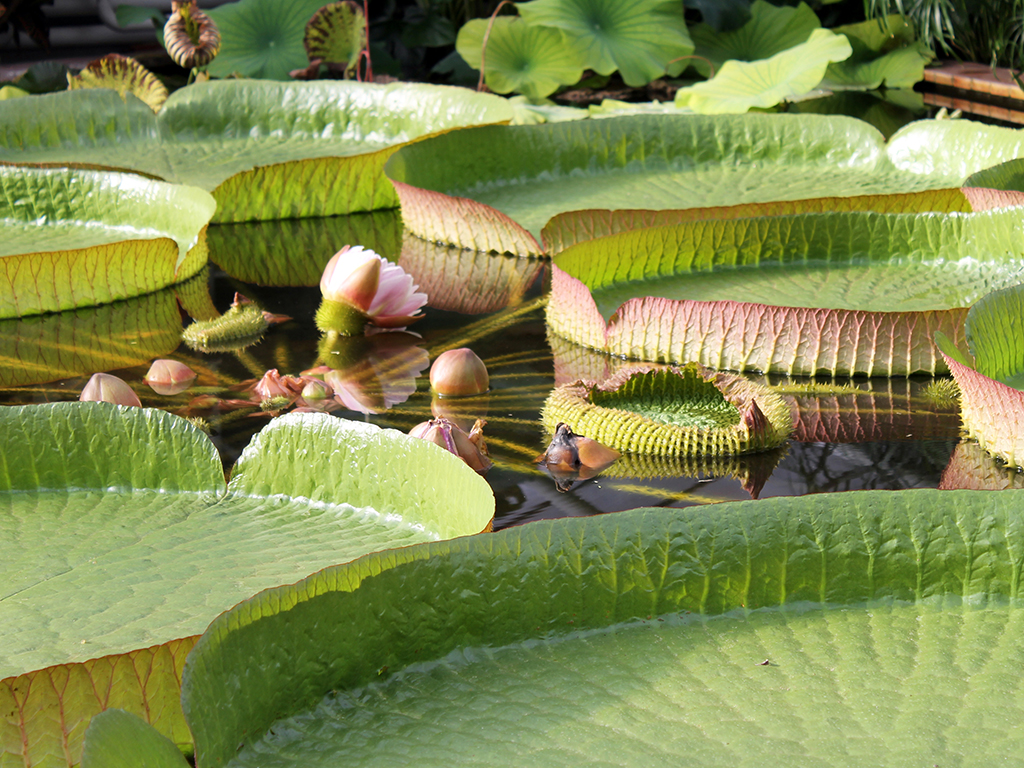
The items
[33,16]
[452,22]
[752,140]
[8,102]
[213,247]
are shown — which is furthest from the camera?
[452,22]

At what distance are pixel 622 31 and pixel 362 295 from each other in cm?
314

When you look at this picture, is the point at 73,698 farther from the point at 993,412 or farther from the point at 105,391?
the point at 993,412

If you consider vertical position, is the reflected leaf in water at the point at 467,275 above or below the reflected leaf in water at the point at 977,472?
below

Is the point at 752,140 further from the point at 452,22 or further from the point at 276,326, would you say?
the point at 452,22

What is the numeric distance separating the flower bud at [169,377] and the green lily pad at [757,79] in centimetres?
237

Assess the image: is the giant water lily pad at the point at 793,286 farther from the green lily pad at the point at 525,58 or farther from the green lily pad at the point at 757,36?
the green lily pad at the point at 757,36

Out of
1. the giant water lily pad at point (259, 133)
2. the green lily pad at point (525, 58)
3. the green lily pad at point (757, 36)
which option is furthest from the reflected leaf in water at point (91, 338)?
the green lily pad at point (757, 36)

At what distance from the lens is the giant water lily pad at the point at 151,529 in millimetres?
958

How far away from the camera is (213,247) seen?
2986 millimetres

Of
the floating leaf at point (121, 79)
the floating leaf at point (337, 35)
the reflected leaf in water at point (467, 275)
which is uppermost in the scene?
the floating leaf at point (337, 35)

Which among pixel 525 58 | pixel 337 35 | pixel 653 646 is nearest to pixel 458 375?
pixel 653 646

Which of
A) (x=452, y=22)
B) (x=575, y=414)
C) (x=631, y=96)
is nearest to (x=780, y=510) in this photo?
(x=575, y=414)

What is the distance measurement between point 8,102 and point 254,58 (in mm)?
1817

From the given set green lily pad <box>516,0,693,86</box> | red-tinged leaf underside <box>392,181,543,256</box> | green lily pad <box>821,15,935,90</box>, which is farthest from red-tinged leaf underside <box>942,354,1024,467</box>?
green lily pad <box>821,15,935,90</box>
